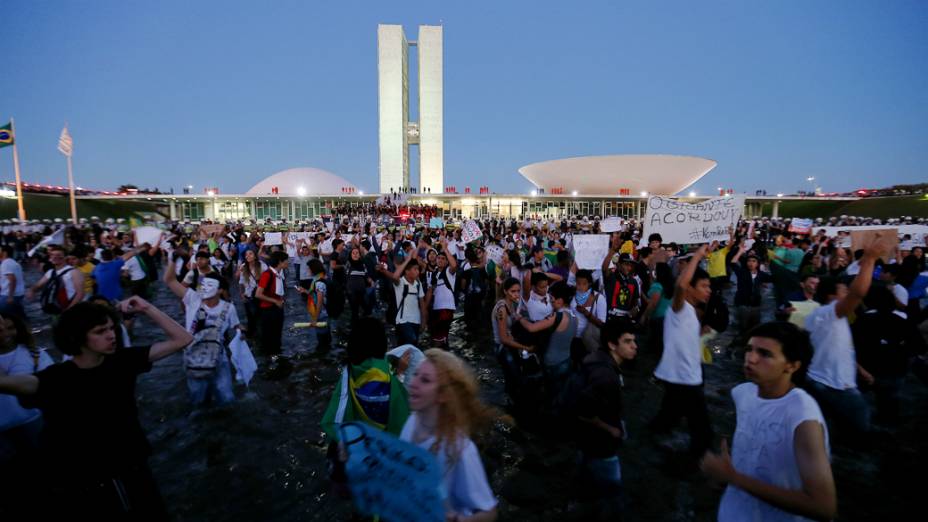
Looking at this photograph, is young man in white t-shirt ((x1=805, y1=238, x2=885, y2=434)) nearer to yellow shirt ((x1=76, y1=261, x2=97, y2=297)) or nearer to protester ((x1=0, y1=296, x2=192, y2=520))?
protester ((x1=0, y1=296, x2=192, y2=520))

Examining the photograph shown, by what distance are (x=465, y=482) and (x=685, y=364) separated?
2.62 m

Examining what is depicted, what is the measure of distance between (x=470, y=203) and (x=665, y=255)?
158ft

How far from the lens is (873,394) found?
5.42 m

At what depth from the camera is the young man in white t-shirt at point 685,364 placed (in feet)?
12.4

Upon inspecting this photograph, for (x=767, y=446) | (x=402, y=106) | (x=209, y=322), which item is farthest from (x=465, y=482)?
(x=402, y=106)

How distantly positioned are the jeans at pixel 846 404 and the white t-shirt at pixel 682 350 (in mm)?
1051

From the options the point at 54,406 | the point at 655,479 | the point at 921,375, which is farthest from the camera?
the point at 921,375

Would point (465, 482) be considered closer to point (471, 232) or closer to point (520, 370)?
point (520, 370)

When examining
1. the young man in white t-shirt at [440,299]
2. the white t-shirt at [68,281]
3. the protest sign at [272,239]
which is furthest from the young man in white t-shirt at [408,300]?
the protest sign at [272,239]

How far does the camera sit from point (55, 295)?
6.04 m

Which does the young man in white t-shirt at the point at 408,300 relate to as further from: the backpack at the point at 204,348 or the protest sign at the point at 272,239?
the protest sign at the point at 272,239

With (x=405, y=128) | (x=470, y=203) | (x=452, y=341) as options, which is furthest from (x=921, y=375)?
(x=405, y=128)

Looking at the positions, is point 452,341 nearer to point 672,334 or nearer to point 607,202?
point 672,334

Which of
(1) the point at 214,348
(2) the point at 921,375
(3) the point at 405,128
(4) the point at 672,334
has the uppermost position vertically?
(3) the point at 405,128
